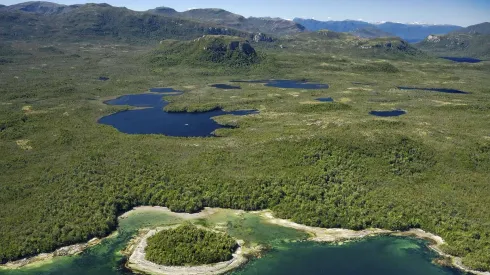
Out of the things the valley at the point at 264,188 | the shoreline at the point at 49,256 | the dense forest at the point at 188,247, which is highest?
the valley at the point at 264,188

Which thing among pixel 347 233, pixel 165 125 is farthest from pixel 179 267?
pixel 165 125

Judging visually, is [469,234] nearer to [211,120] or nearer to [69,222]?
[69,222]

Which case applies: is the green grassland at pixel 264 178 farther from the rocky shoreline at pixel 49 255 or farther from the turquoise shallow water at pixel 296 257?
the turquoise shallow water at pixel 296 257

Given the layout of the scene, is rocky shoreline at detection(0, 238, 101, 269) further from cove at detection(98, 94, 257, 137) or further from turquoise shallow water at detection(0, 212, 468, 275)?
cove at detection(98, 94, 257, 137)

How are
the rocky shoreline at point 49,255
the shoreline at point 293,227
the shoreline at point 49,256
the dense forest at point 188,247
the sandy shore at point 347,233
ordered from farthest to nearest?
1. the sandy shore at point 347,233
2. the dense forest at point 188,247
3. the shoreline at point 293,227
4. the rocky shoreline at point 49,255
5. the shoreline at point 49,256

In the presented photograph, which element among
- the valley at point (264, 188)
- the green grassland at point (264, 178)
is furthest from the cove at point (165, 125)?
the green grassland at point (264, 178)

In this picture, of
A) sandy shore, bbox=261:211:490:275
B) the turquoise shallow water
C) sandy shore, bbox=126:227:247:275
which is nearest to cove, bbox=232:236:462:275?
the turquoise shallow water
